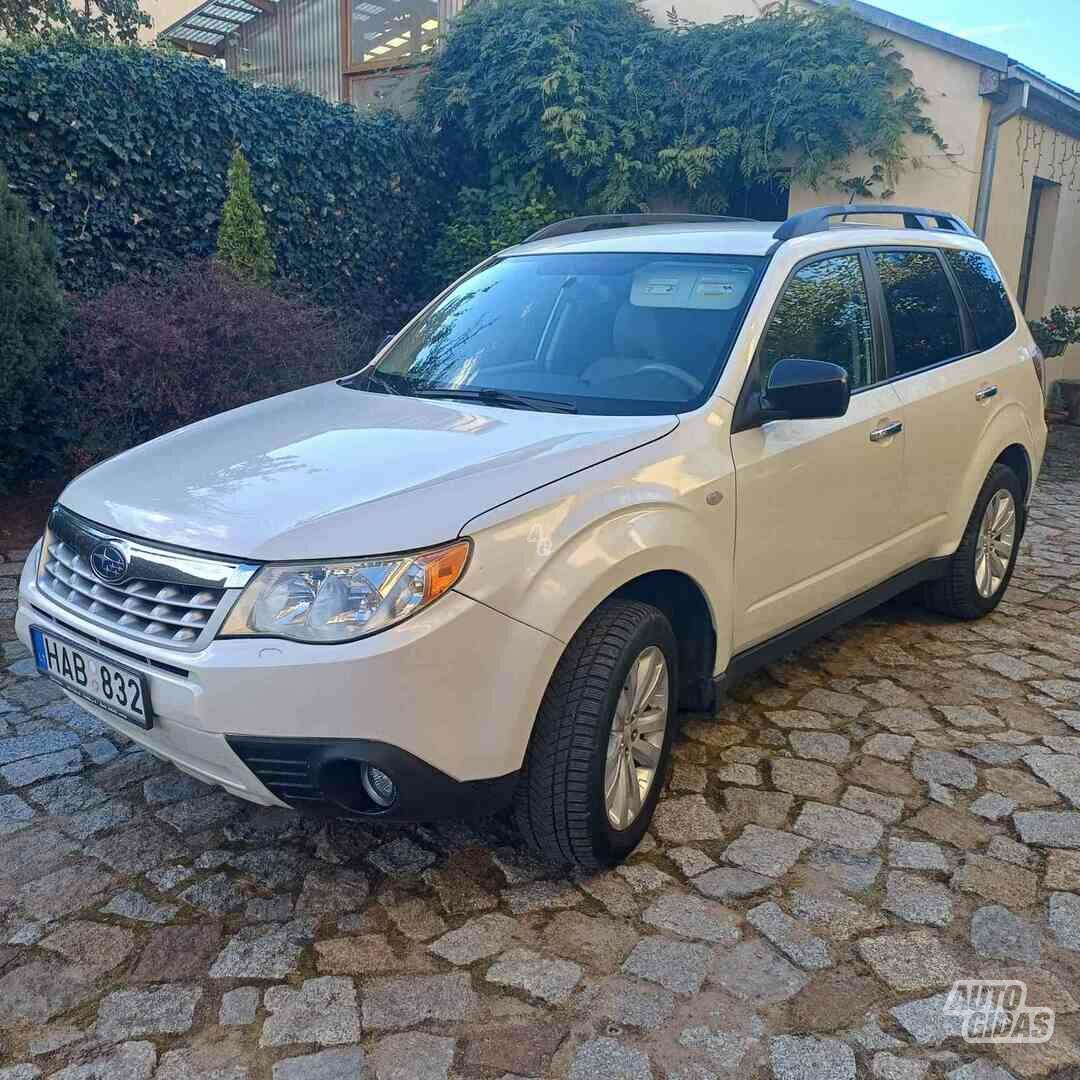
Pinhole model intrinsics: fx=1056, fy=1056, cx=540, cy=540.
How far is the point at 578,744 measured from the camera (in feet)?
8.87

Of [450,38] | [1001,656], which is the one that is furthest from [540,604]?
[450,38]

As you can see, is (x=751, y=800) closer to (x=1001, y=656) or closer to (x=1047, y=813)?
(x=1047, y=813)

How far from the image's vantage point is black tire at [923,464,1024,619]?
15.7 ft

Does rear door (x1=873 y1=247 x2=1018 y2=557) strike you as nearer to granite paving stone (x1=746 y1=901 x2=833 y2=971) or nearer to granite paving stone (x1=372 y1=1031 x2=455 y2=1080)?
granite paving stone (x1=746 y1=901 x2=833 y2=971)

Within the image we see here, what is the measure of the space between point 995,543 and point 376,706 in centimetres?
372

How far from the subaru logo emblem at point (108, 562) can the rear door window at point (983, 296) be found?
146 inches

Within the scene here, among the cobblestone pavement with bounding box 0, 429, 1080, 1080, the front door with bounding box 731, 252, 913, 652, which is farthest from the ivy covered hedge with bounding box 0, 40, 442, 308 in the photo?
the front door with bounding box 731, 252, 913, 652

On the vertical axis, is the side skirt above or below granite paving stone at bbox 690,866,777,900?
above

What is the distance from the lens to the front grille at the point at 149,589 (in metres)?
2.52

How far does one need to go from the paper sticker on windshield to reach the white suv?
1 centimetres

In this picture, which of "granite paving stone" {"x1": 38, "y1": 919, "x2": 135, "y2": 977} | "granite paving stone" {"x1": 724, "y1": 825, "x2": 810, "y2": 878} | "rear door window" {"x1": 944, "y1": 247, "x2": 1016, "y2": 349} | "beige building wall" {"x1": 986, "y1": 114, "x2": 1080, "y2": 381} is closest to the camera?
"granite paving stone" {"x1": 38, "y1": 919, "x2": 135, "y2": 977}

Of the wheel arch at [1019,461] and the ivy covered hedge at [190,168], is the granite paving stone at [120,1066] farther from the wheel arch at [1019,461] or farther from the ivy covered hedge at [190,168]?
the ivy covered hedge at [190,168]

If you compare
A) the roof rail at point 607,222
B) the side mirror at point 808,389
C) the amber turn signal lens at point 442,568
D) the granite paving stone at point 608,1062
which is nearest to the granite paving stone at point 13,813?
the amber turn signal lens at point 442,568

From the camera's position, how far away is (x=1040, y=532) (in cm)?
696
